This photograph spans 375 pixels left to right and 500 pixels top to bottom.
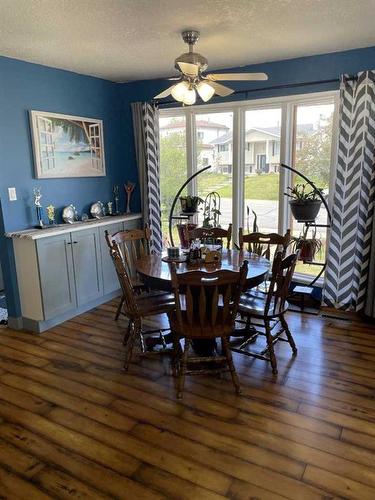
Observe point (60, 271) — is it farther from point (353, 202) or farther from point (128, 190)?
point (353, 202)

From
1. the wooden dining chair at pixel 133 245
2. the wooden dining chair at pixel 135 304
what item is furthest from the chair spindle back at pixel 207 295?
the wooden dining chair at pixel 133 245

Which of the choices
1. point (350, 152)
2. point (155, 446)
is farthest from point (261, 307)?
point (350, 152)

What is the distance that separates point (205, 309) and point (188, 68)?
1.66 metres

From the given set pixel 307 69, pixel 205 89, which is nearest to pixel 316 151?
pixel 307 69

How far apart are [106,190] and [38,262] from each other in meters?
1.59

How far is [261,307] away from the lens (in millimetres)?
3049

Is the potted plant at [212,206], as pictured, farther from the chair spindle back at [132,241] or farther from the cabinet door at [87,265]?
the cabinet door at [87,265]

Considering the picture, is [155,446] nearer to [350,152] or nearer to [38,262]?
[38,262]

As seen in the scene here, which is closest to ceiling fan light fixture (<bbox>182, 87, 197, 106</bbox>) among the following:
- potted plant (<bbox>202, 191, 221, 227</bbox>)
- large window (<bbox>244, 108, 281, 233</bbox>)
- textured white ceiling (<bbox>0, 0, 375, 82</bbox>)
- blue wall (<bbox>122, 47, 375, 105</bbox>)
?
textured white ceiling (<bbox>0, 0, 375, 82</bbox>)

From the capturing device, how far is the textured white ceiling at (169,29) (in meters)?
2.52

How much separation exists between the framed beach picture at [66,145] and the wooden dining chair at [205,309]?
7.26 ft

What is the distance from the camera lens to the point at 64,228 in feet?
12.7

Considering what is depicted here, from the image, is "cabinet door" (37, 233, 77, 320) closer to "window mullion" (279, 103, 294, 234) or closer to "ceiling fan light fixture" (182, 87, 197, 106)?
"ceiling fan light fixture" (182, 87, 197, 106)

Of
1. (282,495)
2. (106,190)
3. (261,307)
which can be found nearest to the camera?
(282,495)
